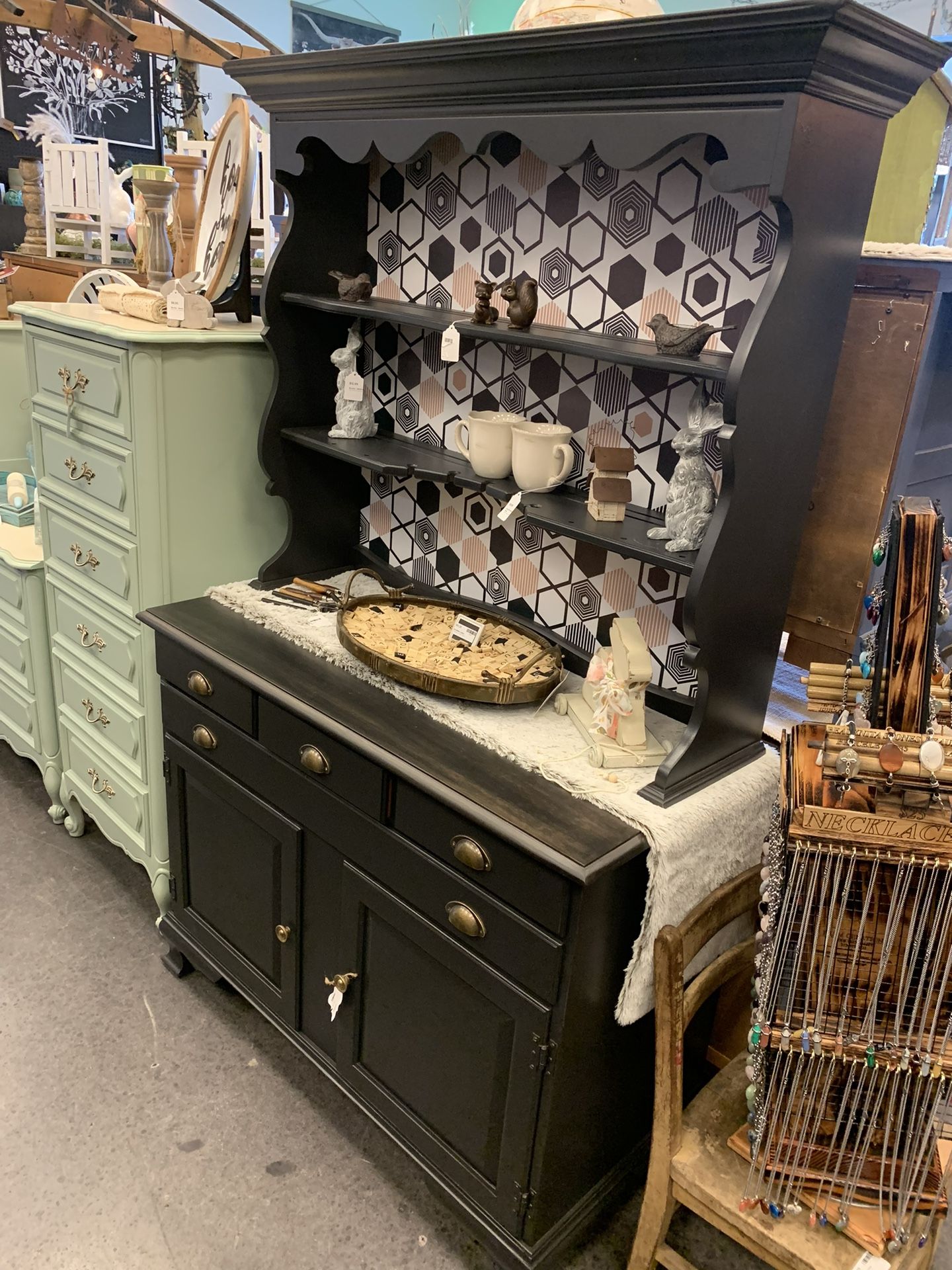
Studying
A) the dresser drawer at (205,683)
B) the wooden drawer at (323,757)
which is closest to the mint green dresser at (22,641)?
the dresser drawer at (205,683)

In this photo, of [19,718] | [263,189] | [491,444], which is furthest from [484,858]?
[263,189]

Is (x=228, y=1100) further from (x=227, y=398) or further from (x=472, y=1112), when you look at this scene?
(x=227, y=398)

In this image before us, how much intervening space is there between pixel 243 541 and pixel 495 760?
1.03 meters

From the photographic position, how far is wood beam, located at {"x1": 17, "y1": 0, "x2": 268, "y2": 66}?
372 cm

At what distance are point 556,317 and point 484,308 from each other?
6.7 inches

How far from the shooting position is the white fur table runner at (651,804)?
1.42 meters

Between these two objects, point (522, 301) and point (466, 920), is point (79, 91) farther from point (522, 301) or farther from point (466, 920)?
point (466, 920)

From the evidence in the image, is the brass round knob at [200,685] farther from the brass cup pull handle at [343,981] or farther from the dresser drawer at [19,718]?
the dresser drawer at [19,718]

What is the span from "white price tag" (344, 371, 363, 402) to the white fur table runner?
25.5 inches

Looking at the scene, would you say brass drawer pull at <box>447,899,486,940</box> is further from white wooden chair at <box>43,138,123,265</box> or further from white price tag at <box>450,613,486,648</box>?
white wooden chair at <box>43,138,123,265</box>

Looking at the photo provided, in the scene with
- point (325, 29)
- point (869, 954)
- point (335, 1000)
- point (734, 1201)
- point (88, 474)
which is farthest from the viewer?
point (325, 29)

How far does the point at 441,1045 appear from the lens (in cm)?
163

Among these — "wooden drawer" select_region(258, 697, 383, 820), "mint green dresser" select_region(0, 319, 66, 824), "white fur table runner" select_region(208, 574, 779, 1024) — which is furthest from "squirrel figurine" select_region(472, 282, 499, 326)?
"mint green dresser" select_region(0, 319, 66, 824)

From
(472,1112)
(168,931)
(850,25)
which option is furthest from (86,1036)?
(850,25)
